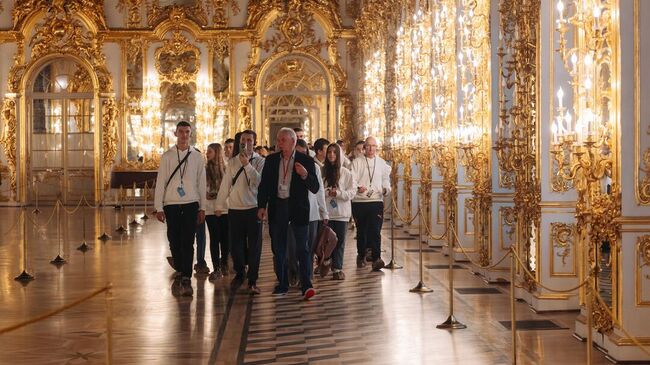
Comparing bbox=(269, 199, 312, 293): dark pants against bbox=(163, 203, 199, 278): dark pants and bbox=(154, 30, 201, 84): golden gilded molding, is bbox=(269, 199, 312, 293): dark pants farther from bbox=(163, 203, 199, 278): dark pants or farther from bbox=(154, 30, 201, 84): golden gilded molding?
bbox=(154, 30, 201, 84): golden gilded molding

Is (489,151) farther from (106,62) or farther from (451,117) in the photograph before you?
(106,62)

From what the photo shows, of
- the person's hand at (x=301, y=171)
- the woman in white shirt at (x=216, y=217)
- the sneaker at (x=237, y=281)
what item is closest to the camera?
the person's hand at (x=301, y=171)

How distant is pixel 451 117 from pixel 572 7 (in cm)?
572

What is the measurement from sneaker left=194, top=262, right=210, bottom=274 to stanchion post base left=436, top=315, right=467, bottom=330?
5025 mm

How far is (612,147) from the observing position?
7254mm

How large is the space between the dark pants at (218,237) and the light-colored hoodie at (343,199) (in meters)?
1.36

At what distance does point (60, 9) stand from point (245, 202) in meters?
20.8

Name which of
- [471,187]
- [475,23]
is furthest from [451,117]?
[475,23]

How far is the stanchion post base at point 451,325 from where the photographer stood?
332 inches

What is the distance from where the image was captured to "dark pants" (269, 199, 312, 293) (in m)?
10.4

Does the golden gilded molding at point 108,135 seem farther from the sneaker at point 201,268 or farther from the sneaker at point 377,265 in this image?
the sneaker at point 377,265

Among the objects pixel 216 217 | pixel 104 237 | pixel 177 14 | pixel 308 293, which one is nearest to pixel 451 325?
pixel 308 293

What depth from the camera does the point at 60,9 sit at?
29781mm

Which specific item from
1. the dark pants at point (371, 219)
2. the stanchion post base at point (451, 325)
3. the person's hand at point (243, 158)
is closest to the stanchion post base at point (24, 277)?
the person's hand at point (243, 158)
